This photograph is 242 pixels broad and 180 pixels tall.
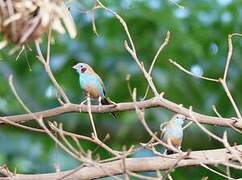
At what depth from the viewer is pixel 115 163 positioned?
1.87m

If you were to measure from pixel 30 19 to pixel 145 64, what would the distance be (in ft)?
7.49

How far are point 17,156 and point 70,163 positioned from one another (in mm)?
266

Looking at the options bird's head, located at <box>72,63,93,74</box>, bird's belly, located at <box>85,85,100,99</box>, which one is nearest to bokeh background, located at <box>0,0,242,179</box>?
bird's head, located at <box>72,63,93,74</box>

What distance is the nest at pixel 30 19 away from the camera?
4.56 feet

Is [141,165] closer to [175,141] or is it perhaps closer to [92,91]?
[175,141]

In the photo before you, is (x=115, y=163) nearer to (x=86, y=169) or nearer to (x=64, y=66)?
(x=86, y=169)

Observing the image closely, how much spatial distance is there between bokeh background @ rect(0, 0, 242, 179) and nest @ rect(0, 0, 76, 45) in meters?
2.03

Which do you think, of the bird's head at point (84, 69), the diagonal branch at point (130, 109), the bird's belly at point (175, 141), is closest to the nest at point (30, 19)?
the diagonal branch at point (130, 109)

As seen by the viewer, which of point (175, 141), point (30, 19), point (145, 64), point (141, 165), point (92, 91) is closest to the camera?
point (30, 19)

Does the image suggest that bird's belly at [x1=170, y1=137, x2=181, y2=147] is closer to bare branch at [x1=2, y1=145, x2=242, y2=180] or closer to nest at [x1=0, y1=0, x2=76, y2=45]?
bare branch at [x1=2, y1=145, x2=242, y2=180]

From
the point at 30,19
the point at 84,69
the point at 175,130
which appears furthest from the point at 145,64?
the point at 30,19

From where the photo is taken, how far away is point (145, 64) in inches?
146

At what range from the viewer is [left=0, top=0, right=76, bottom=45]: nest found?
54.7 inches

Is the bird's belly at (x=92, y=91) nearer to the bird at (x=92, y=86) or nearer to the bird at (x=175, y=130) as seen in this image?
the bird at (x=92, y=86)
